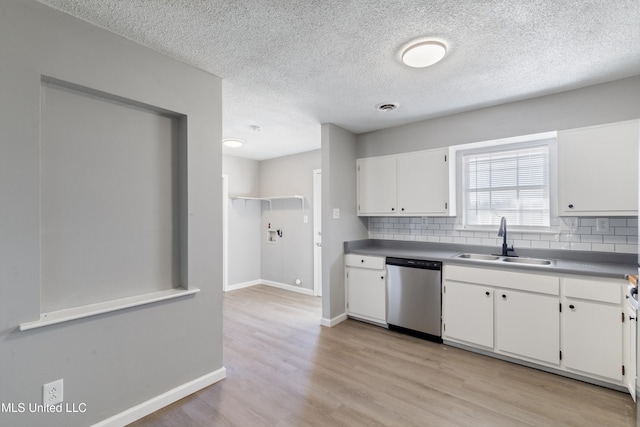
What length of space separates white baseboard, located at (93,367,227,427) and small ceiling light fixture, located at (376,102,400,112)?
112 inches

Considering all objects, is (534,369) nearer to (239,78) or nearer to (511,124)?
(511,124)

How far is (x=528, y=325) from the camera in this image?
2.51 meters

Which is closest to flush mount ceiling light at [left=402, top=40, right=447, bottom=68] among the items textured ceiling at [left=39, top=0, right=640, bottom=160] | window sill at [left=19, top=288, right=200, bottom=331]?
textured ceiling at [left=39, top=0, right=640, bottom=160]

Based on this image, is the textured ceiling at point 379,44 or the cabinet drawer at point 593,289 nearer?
the textured ceiling at point 379,44

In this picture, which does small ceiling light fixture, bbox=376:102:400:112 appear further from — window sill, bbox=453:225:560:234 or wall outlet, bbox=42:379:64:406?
wall outlet, bbox=42:379:64:406

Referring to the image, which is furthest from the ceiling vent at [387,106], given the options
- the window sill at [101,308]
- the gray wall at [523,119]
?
the window sill at [101,308]

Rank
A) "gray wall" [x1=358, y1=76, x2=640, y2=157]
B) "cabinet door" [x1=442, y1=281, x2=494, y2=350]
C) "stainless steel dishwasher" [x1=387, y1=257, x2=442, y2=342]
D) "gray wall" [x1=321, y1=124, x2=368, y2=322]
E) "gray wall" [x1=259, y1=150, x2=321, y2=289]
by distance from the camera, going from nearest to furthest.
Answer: "gray wall" [x1=358, y1=76, x2=640, y2=157]
"cabinet door" [x1=442, y1=281, x2=494, y2=350]
"stainless steel dishwasher" [x1=387, y1=257, x2=442, y2=342]
"gray wall" [x1=321, y1=124, x2=368, y2=322]
"gray wall" [x1=259, y1=150, x2=321, y2=289]

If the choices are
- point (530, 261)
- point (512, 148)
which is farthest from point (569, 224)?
point (512, 148)

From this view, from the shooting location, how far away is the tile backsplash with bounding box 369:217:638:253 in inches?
101

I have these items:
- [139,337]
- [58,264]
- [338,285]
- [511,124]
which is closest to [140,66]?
[58,264]

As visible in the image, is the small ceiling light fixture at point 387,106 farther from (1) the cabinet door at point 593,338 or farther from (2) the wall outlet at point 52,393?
(2) the wall outlet at point 52,393

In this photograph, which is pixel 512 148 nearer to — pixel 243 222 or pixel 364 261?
pixel 364 261

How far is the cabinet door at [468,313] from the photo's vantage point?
2.72 meters

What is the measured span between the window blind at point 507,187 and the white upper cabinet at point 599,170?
0.45 metres
